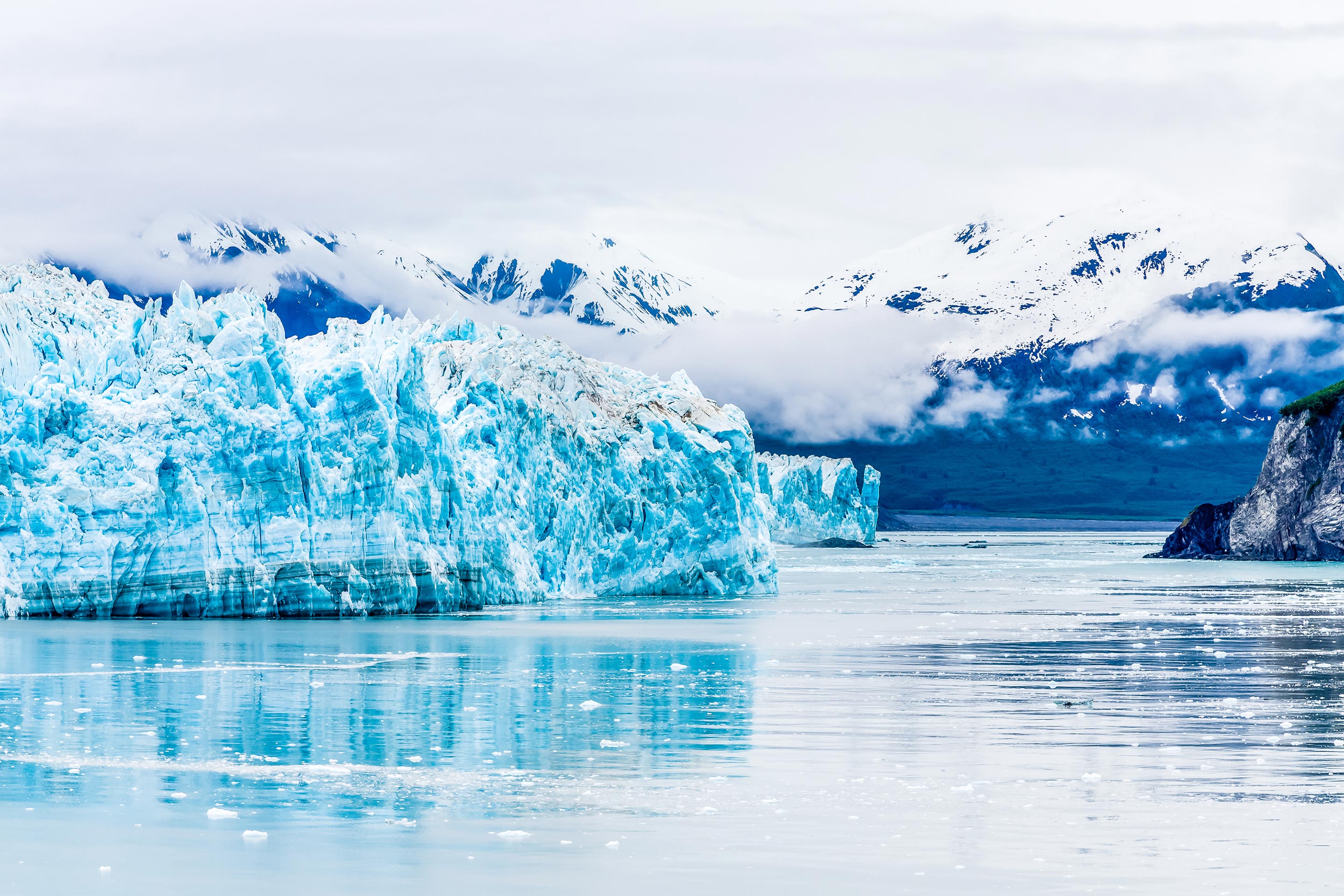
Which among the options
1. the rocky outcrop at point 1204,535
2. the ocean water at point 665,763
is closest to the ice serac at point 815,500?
the rocky outcrop at point 1204,535

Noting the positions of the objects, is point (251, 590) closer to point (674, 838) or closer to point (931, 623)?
point (931, 623)

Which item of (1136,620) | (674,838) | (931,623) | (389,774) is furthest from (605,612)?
(674,838)

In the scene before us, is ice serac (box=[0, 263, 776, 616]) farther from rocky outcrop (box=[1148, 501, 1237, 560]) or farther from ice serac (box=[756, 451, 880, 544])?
ice serac (box=[756, 451, 880, 544])

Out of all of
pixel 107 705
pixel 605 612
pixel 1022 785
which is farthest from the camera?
pixel 605 612

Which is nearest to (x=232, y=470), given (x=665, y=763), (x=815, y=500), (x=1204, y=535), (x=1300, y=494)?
(x=665, y=763)

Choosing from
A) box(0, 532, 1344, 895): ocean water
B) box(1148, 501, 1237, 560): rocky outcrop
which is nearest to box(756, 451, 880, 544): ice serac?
box(1148, 501, 1237, 560): rocky outcrop

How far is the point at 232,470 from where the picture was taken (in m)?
36.3

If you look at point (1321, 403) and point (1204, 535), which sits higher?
point (1321, 403)

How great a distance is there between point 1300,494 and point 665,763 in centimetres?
7975

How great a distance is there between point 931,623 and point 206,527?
1566cm

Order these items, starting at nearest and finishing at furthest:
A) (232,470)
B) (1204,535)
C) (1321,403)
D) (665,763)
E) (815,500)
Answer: (665,763) < (232,470) < (1321,403) < (1204,535) < (815,500)

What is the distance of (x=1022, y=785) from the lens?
14.2 metres

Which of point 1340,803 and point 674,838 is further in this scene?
point 1340,803

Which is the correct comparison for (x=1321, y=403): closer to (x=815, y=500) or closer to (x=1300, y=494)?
(x=1300, y=494)
